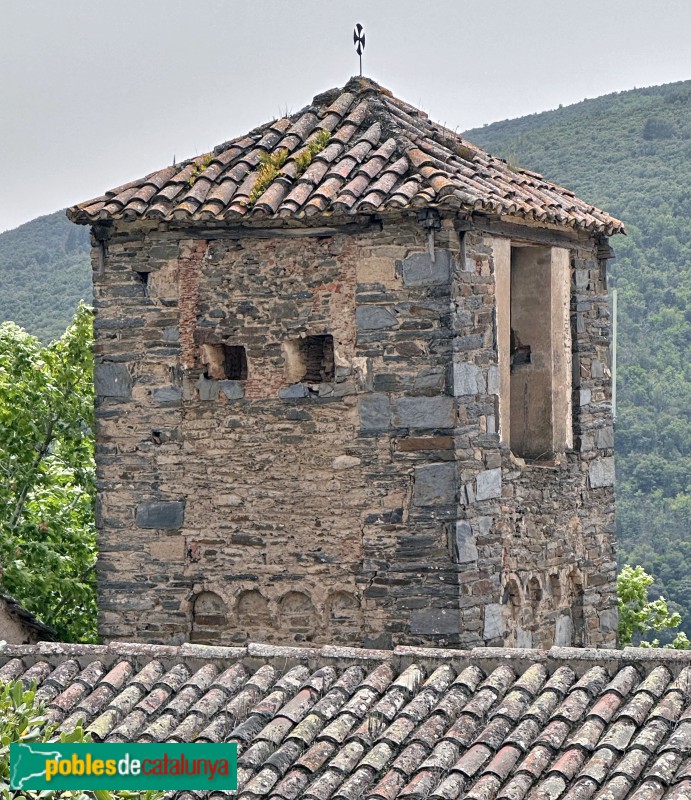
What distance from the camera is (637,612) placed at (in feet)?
48.1

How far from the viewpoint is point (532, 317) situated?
1098 cm

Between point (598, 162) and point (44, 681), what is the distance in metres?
22.8

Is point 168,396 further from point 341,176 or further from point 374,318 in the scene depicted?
point 341,176

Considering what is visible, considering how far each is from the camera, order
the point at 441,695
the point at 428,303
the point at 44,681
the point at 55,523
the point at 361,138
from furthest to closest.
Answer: the point at 55,523 < the point at 361,138 < the point at 428,303 < the point at 44,681 < the point at 441,695

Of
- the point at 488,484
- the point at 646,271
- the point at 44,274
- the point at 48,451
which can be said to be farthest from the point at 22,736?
the point at 44,274

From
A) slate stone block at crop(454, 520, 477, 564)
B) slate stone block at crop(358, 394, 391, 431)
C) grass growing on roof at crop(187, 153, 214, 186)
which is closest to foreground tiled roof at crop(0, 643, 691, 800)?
slate stone block at crop(454, 520, 477, 564)

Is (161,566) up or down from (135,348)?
down

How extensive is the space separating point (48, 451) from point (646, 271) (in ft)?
38.3

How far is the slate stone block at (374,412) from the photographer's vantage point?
9734mm

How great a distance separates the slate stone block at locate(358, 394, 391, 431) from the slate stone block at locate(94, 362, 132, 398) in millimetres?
1502

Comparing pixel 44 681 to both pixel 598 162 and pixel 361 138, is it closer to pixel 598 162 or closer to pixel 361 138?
pixel 361 138

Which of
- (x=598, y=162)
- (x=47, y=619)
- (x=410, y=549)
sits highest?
(x=598, y=162)

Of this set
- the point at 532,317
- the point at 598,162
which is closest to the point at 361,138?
the point at 532,317

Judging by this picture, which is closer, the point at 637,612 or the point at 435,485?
the point at 435,485
